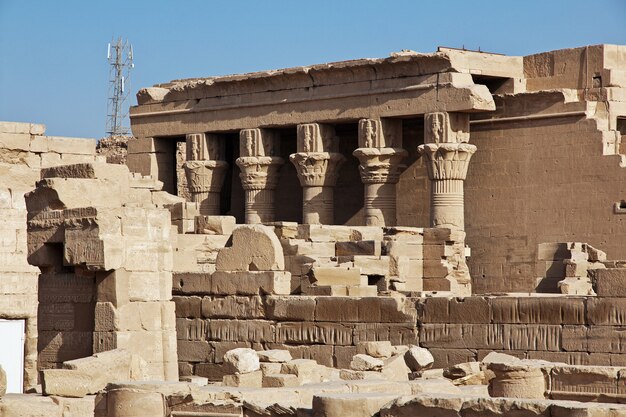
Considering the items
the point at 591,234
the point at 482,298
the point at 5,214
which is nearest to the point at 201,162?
the point at 591,234

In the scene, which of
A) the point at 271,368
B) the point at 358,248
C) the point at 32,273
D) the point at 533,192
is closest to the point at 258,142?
the point at 533,192

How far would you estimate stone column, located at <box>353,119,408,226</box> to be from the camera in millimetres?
28797

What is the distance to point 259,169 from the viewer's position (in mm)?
31281

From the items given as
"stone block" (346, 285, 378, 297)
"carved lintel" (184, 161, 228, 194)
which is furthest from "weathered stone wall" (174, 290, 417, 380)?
"carved lintel" (184, 161, 228, 194)

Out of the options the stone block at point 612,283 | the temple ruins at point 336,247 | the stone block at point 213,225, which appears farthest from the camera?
the stone block at point 213,225

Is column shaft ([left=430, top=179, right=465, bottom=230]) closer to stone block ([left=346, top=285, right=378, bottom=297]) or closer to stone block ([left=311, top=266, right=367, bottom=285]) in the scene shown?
stone block ([left=311, top=266, right=367, bottom=285])

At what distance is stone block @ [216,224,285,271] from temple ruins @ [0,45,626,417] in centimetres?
3

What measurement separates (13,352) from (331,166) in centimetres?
1282

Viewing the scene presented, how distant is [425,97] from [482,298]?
461 inches

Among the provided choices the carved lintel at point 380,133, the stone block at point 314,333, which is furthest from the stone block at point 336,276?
the carved lintel at point 380,133

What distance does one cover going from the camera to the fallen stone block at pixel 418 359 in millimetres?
15391

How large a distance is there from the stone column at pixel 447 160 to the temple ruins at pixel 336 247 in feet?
0.13

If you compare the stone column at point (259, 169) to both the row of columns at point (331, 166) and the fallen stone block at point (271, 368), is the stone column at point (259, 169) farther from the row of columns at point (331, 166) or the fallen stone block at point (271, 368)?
the fallen stone block at point (271, 368)

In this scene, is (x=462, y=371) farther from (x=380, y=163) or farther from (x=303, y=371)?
(x=380, y=163)
